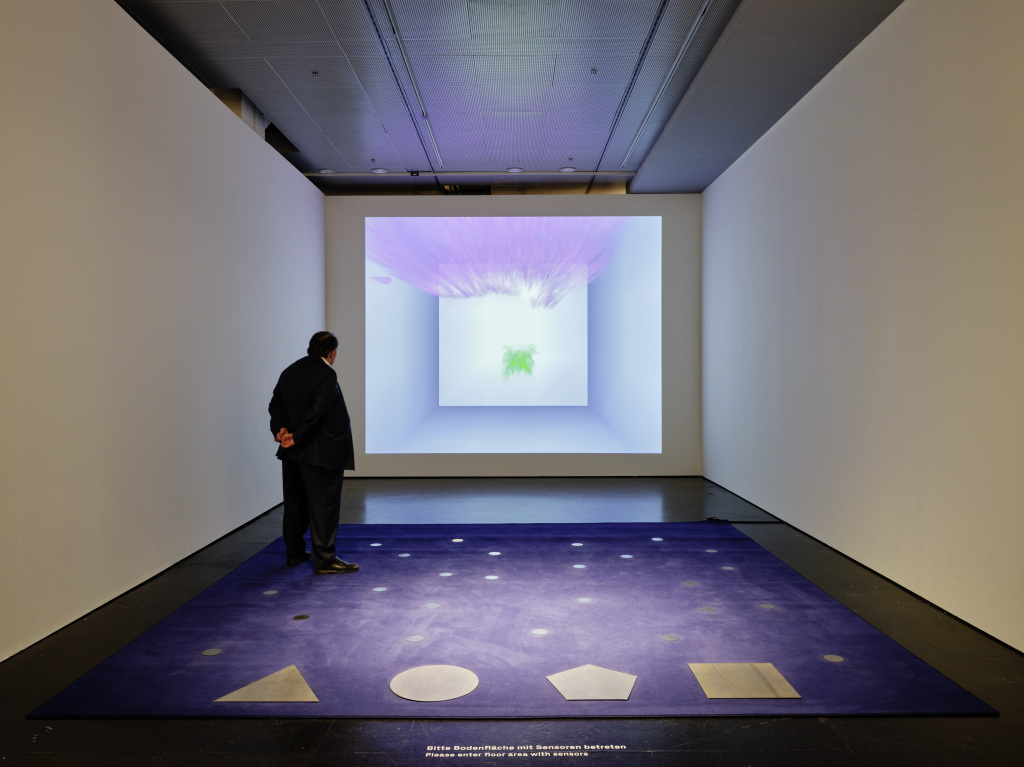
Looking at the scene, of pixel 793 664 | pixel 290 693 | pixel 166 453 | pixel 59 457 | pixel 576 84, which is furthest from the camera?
pixel 576 84

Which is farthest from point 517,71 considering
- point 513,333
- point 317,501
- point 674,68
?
point 513,333

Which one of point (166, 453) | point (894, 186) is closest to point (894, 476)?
point (894, 186)

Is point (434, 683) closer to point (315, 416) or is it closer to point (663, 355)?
point (315, 416)

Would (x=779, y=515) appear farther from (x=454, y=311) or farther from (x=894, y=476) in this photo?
(x=454, y=311)

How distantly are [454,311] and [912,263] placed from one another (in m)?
4.94

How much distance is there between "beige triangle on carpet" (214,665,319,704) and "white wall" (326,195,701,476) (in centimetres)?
490

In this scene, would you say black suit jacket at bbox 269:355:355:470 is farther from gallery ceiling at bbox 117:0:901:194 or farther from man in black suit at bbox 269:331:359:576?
gallery ceiling at bbox 117:0:901:194

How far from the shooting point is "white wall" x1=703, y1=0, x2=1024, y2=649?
9.24ft

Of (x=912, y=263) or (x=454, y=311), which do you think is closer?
(x=912, y=263)

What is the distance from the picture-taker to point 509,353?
25.3ft

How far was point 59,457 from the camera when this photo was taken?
296 centimetres

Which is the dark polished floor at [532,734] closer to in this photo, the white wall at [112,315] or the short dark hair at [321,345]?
the white wall at [112,315]

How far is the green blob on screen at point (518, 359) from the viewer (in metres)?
7.70

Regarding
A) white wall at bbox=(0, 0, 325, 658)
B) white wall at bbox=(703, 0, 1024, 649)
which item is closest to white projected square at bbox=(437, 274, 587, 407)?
white wall at bbox=(703, 0, 1024, 649)
